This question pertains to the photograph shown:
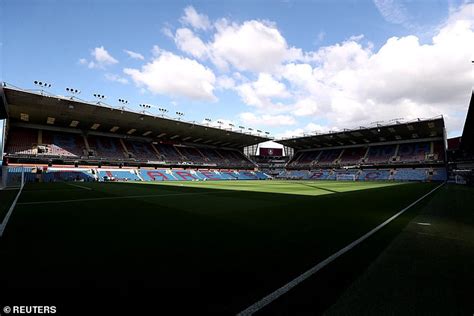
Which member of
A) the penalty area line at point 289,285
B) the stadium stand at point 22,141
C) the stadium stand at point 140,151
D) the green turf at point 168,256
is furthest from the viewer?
the stadium stand at point 140,151

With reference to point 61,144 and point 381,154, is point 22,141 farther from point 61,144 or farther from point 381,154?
point 381,154

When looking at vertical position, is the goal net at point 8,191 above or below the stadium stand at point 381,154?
below

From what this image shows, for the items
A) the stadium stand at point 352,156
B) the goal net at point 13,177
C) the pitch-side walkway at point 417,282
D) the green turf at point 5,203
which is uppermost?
the stadium stand at point 352,156

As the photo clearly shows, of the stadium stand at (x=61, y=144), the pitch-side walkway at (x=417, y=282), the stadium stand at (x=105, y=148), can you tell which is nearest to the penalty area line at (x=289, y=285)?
the pitch-side walkway at (x=417, y=282)

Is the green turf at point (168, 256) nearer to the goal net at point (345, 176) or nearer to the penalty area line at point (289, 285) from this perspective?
the penalty area line at point (289, 285)

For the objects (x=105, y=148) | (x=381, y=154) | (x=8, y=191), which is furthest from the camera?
(x=381, y=154)

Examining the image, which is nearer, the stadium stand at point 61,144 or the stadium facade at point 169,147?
the stadium facade at point 169,147

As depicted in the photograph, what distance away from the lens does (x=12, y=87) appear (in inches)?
1256

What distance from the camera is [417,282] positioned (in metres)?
3.50

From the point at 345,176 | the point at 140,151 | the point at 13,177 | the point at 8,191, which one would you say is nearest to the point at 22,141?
the point at 13,177

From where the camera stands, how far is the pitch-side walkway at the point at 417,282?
2.79m

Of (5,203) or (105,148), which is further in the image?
(105,148)

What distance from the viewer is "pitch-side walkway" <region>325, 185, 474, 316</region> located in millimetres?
2789

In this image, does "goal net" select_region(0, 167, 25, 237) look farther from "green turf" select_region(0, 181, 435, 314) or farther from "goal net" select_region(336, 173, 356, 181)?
"goal net" select_region(336, 173, 356, 181)
